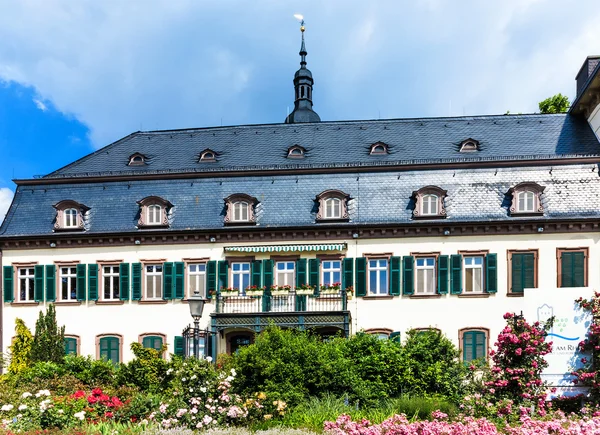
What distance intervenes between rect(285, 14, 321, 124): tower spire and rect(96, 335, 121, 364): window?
2022cm

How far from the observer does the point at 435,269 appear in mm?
26891

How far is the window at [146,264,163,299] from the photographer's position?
28.0 m

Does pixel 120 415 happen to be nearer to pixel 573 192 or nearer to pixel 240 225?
pixel 240 225

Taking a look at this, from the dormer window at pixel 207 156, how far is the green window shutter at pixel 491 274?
527 inches

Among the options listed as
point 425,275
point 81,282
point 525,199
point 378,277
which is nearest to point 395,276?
point 378,277

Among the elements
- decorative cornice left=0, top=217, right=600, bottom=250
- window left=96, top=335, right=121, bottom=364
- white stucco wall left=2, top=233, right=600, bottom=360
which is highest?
decorative cornice left=0, top=217, right=600, bottom=250

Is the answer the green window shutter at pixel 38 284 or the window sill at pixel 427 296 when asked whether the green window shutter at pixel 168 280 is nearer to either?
the green window shutter at pixel 38 284

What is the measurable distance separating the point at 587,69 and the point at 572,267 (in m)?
10.6

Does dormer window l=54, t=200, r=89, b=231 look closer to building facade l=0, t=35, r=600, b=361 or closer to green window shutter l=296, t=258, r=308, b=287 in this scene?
building facade l=0, t=35, r=600, b=361

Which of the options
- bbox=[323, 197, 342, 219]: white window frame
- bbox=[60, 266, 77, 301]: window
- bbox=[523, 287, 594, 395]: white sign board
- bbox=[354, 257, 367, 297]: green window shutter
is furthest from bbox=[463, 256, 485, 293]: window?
bbox=[60, 266, 77, 301]: window

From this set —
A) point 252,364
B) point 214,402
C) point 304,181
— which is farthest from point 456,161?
point 214,402

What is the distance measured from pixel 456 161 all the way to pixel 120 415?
1825 centimetres

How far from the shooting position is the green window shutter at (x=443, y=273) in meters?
26.5

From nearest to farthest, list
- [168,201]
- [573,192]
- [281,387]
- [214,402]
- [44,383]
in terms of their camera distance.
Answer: [214,402] < [281,387] < [44,383] < [573,192] < [168,201]
